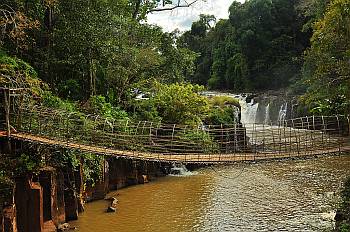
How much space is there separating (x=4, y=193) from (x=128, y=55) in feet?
31.4

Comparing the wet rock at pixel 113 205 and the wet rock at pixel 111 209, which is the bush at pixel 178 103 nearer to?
the wet rock at pixel 113 205

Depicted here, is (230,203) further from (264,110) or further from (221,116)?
(264,110)

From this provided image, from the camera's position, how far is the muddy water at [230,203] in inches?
429

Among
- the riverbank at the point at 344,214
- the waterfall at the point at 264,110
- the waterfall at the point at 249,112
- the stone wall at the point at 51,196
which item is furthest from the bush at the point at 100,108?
the waterfall at the point at 249,112

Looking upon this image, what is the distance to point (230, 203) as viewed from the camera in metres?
12.9

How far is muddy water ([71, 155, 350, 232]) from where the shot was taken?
1090 cm

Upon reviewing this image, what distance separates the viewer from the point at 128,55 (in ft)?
56.5

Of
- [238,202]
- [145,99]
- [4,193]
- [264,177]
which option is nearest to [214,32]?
[145,99]

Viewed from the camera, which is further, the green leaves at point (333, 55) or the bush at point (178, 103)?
the bush at point (178, 103)

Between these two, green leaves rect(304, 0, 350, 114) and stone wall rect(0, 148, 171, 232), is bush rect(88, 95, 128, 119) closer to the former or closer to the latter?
stone wall rect(0, 148, 171, 232)

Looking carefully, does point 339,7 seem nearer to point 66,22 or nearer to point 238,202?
point 238,202

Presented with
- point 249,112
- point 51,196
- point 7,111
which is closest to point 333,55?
point 51,196

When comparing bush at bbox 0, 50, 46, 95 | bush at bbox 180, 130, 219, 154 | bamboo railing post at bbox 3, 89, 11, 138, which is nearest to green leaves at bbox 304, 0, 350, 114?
bush at bbox 180, 130, 219, 154

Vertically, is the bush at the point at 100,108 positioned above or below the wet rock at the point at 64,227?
above
